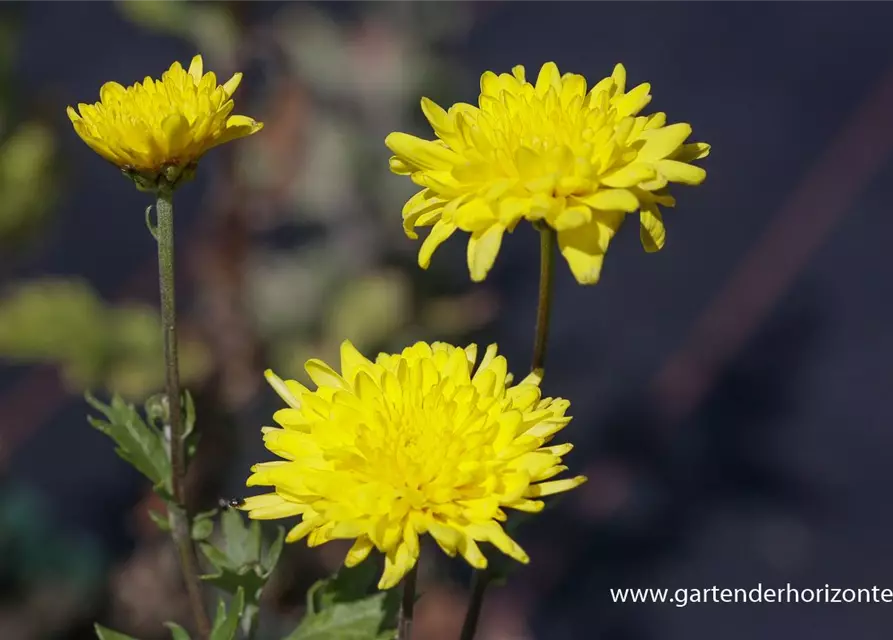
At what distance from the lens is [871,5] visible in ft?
7.42

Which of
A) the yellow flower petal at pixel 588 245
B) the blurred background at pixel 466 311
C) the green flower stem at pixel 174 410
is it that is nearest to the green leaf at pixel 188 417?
the green flower stem at pixel 174 410

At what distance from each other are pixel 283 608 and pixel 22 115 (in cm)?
67

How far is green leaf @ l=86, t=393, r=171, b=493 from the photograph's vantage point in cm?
55

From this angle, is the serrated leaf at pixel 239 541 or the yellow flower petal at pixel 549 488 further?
the serrated leaf at pixel 239 541

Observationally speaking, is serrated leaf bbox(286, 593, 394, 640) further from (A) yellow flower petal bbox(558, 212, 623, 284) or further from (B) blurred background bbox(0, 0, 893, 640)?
(B) blurred background bbox(0, 0, 893, 640)

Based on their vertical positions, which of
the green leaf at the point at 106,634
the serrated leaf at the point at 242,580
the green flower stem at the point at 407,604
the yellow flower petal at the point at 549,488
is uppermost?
the yellow flower petal at the point at 549,488

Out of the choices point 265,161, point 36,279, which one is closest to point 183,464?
point 265,161

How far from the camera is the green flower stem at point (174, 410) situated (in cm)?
49

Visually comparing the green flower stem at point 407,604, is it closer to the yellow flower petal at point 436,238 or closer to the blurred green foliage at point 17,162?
the yellow flower petal at point 436,238

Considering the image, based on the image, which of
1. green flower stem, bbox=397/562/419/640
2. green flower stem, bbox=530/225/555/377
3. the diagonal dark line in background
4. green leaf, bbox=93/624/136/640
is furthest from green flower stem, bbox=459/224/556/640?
the diagonal dark line in background

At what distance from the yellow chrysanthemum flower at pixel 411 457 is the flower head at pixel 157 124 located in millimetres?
121

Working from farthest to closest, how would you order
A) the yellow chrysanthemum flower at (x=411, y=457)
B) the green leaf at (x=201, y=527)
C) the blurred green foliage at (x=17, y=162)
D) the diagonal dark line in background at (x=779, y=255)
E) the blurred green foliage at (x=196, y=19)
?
the diagonal dark line in background at (x=779, y=255) → the blurred green foliage at (x=196, y=19) → the blurred green foliage at (x=17, y=162) → the green leaf at (x=201, y=527) → the yellow chrysanthemum flower at (x=411, y=457)

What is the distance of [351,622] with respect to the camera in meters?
0.55

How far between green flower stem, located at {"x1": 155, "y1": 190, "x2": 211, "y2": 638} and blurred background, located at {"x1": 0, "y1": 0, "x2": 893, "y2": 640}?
584mm
